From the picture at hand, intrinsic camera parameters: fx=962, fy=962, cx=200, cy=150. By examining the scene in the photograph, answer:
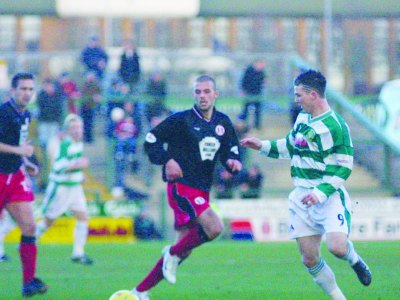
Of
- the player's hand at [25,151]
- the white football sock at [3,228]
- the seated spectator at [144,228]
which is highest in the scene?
the player's hand at [25,151]

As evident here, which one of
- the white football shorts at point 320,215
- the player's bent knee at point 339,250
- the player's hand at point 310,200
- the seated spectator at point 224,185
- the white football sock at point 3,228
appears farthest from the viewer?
the seated spectator at point 224,185

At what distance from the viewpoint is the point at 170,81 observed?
2380 centimetres

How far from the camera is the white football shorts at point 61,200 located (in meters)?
14.7

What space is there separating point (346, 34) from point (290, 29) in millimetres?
2093

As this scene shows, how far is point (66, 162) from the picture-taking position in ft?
48.7

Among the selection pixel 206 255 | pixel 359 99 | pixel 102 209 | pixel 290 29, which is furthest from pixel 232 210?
pixel 290 29

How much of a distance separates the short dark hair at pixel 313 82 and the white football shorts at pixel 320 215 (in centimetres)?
92

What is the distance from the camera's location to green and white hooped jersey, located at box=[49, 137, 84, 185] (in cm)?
1490

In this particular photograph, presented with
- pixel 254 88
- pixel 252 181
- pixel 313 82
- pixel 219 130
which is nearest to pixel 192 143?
pixel 219 130

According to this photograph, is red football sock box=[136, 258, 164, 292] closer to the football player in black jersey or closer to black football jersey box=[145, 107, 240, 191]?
the football player in black jersey

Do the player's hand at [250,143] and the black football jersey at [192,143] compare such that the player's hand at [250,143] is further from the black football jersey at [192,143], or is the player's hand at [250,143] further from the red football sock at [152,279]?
the red football sock at [152,279]

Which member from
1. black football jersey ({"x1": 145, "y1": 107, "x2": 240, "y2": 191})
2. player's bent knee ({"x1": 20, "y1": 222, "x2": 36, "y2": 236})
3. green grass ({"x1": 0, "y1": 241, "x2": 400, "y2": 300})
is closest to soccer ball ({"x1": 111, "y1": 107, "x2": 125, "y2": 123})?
green grass ({"x1": 0, "y1": 241, "x2": 400, "y2": 300})

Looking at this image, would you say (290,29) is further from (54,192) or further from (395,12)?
(54,192)

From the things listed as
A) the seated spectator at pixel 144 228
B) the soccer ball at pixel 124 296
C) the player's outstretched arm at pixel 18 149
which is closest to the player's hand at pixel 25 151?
the player's outstretched arm at pixel 18 149
